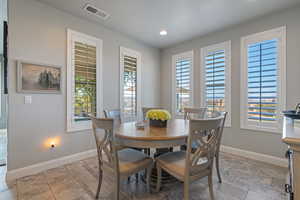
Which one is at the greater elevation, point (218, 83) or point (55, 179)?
point (218, 83)

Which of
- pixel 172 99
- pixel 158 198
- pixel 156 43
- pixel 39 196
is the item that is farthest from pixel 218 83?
pixel 39 196

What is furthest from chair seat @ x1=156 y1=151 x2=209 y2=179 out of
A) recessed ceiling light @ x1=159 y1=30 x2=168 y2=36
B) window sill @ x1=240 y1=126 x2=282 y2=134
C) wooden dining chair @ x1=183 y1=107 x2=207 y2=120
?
recessed ceiling light @ x1=159 y1=30 x2=168 y2=36

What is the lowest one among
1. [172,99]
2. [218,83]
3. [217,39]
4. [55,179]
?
[55,179]

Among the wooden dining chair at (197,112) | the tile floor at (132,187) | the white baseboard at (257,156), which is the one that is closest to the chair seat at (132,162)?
the tile floor at (132,187)

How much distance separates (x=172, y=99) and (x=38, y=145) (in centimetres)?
333

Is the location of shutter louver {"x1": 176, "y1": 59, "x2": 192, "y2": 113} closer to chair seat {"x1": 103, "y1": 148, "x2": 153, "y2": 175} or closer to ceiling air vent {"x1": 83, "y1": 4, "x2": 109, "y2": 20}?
ceiling air vent {"x1": 83, "y1": 4, "x2": 109, "y2": 20}

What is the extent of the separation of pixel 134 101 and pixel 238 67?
2.57 m

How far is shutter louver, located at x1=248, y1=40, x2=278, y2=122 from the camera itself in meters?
2.75

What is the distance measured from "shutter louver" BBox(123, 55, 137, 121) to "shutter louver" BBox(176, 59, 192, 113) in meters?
1.26

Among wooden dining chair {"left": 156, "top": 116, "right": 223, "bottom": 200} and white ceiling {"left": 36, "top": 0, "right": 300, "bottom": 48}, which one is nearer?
wooden dining chair {"left": 156, "top": 116, "right": 223, "bottom": 200}

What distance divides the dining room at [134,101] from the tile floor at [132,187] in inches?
0.6

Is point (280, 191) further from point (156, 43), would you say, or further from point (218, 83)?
point (156, 43)

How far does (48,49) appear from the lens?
8.39 ft

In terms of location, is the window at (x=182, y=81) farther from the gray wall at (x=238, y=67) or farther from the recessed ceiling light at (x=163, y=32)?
the recessed ceiling light at (x=163, y=32)
